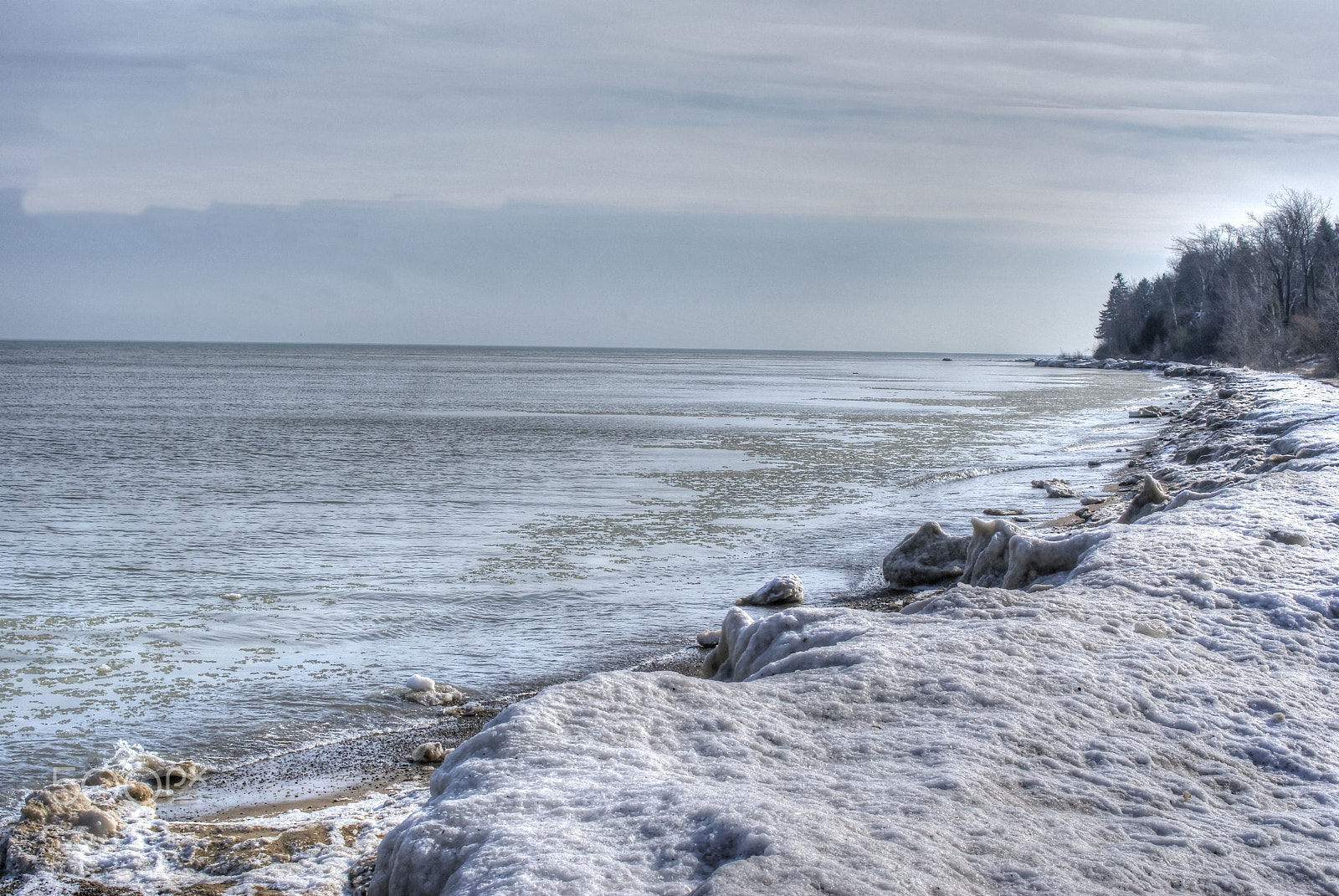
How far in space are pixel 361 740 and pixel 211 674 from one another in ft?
7.30

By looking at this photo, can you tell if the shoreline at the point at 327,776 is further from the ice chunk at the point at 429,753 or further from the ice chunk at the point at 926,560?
the ice chunk at the point at 926,560

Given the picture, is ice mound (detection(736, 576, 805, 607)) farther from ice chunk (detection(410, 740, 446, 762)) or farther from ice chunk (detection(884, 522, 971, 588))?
ice chunk (detection(410, 740, 446, 762))

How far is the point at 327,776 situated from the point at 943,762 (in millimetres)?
3938

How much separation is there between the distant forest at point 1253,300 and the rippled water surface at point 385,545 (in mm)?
35883

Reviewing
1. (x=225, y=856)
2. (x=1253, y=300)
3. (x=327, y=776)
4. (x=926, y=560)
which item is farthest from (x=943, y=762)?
(x=1253, y=300)

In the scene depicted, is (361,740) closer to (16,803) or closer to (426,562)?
(16,803)

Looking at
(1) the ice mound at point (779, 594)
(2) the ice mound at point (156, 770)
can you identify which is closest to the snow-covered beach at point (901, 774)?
(2) the ice mound at point (156, 770)

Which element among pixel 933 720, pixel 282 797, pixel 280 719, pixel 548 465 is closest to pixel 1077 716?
pixel 933 720

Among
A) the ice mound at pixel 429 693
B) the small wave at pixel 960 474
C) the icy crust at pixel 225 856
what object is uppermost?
the small wave at pixel 960 474

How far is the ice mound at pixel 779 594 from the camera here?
397 inches

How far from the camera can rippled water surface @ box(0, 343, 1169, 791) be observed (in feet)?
25.5

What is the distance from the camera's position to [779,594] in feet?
33.1

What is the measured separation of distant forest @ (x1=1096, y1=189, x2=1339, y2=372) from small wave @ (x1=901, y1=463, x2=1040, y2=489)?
114ft

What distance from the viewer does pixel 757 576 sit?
1161 centimetres
